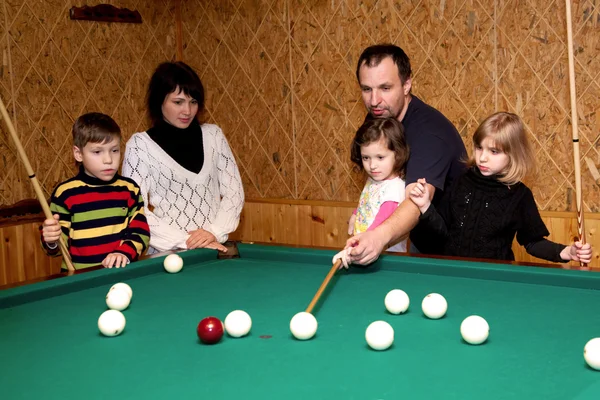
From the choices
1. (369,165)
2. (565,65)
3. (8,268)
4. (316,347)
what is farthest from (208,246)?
(565,65)

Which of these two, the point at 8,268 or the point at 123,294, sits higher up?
the point at 123,294

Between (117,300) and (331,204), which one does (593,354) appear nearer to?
(117,300)

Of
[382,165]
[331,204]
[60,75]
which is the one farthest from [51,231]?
[331,204]

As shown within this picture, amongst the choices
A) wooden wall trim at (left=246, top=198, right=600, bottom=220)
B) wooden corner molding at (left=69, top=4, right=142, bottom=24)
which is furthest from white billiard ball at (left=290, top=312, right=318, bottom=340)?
wooden corner molding at (left=69, top=4, right=142, bottom=24)

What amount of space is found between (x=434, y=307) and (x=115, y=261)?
4.02 ft

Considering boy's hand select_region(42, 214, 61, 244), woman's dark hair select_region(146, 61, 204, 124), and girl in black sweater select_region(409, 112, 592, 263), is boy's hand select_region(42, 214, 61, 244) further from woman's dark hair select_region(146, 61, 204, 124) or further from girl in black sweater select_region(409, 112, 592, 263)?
girl in black sweater select_region(409, 112, 592, 263)

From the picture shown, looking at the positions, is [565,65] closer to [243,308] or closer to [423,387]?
[243,308]

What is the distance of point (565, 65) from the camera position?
12.5 feet

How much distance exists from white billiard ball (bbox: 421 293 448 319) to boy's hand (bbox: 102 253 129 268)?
1.15m

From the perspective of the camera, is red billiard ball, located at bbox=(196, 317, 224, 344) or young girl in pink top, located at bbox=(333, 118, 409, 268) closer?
red billiard ball, located at bbox=(196, 317, 224, 344)

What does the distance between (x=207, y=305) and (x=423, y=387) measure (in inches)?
34.5

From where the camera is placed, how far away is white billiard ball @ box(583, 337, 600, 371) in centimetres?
140

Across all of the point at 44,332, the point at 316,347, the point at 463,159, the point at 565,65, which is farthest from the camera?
the point at 565,65

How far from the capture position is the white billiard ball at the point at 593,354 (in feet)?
4.58
